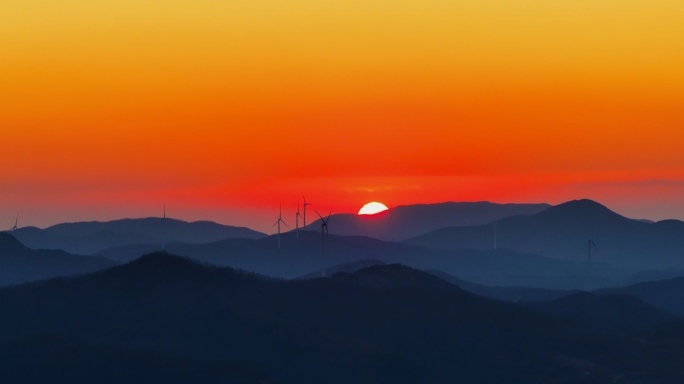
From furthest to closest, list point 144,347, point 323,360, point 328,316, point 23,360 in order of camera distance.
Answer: point 328,316, point 323,360, point 144,347, point 23,360

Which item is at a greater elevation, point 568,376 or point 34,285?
point 34,285

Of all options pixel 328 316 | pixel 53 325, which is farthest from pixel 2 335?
pixel 328 316

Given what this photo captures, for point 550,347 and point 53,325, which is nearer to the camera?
point 53,325

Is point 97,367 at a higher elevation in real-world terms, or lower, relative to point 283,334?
lower

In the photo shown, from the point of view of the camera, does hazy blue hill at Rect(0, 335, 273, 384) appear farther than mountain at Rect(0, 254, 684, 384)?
No

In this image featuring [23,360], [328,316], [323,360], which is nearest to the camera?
[23,360]

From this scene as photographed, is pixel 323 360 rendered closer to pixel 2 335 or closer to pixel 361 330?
pixel 361 330

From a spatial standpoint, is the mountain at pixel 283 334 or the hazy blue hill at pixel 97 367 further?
the mountain at pixel 283 334

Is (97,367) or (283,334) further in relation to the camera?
(283,334)
